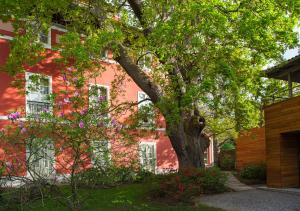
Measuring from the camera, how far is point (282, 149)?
18203 mm

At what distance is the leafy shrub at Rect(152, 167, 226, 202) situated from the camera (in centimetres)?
1353

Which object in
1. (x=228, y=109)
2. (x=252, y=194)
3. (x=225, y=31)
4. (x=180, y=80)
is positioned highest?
(x=225, y=31)

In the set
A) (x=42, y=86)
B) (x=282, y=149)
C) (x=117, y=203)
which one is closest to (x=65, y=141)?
(x=117, y=203)

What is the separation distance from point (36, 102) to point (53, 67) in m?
2.30

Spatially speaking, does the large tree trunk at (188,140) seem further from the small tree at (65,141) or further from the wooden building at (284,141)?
the small tree at (65,141)

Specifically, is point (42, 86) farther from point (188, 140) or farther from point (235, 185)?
point (235, 185)

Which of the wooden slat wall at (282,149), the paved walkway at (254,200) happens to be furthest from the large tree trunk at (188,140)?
the wooden slat wall at (282,149)

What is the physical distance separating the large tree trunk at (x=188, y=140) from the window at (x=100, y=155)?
8.25 m

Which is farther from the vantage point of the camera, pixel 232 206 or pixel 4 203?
pixel 232 206

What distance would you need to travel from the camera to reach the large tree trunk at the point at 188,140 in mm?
16672

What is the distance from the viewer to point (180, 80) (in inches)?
597

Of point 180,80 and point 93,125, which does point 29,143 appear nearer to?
point 93,125

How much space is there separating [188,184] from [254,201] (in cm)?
243

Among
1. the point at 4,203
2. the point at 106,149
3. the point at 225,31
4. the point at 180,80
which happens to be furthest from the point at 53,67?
the point at 106,149
